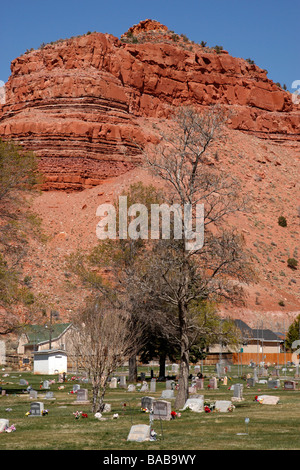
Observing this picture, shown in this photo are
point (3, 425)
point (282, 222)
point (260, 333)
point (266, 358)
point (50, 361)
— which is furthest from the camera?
point (282, 222)

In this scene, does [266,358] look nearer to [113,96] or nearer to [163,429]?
[113,96]

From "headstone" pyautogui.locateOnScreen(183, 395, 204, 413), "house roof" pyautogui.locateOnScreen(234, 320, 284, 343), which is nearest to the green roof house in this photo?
"house roof" pyautogui.locateOnScreen(234, 320, 284, 343)

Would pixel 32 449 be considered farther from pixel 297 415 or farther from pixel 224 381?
pixel 224 381

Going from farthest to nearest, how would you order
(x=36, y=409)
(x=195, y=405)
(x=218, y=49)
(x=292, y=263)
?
(x=218, y=49) < (x=292, y=263) < (x=195, y=405) < (x=36, y=409)

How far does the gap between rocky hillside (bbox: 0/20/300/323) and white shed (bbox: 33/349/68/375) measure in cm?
2025

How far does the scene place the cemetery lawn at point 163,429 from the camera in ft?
52.9

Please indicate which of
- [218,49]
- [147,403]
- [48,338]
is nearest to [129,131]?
[48,338]

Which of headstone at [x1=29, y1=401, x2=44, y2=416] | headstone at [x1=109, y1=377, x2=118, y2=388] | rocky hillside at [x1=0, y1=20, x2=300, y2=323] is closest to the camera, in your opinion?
headstone at [x1=29, y1=401, x2=44, y2=416]

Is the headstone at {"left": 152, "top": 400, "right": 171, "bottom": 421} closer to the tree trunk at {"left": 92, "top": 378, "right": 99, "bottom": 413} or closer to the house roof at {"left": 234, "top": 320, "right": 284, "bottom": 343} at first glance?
the tree trunk at {"left": 92, "top": 378, "right": 99, "bottom": 413}

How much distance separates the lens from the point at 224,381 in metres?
42.5

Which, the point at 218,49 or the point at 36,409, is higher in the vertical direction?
the point at 218,49

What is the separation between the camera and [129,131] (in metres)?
105

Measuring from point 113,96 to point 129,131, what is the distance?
928 centimetres

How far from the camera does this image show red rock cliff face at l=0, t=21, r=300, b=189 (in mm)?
101938
